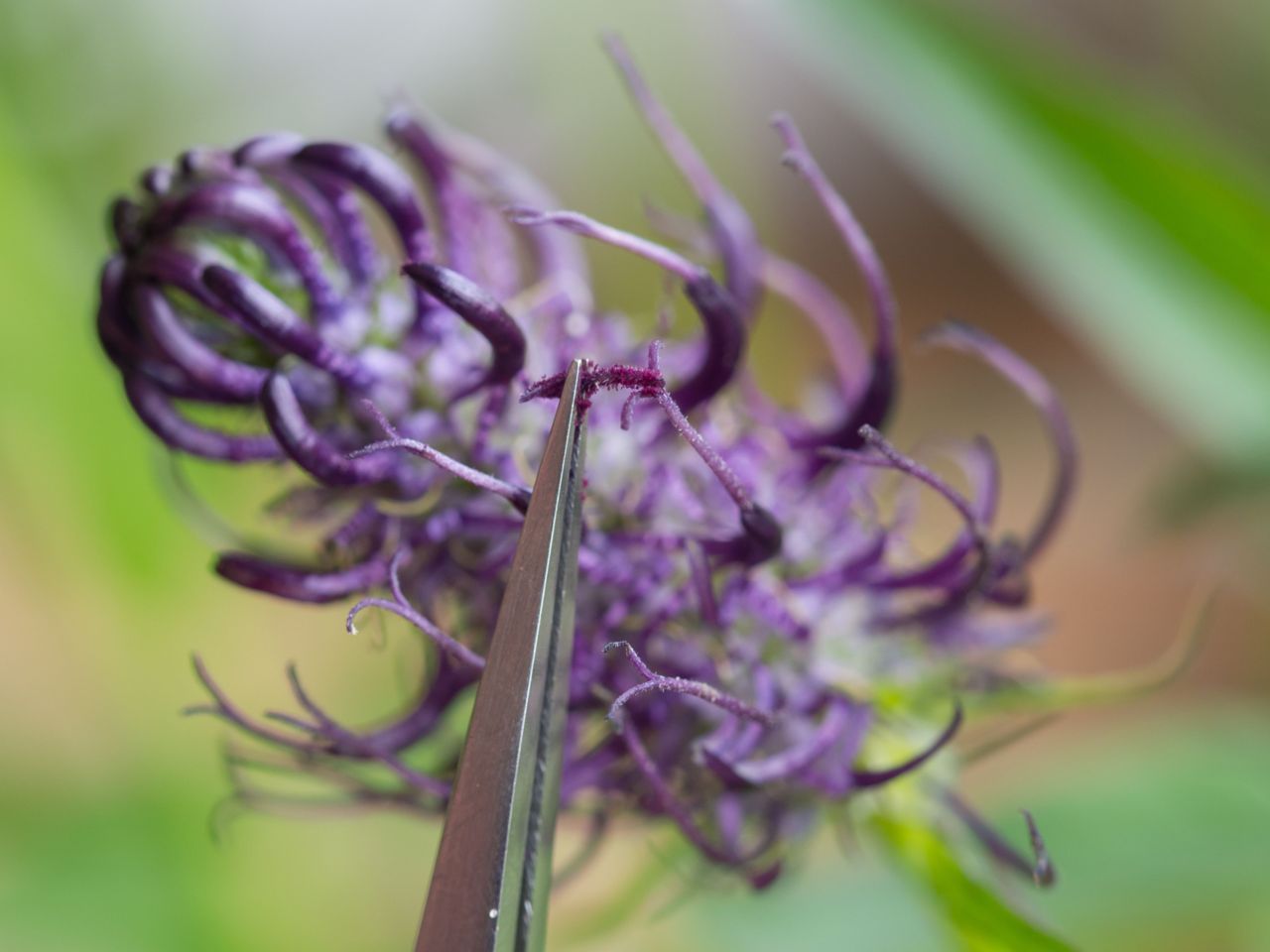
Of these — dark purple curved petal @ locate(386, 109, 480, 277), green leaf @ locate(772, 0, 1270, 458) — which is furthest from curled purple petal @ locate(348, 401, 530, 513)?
green leaf @ locate(772, 0, 1270, 458)

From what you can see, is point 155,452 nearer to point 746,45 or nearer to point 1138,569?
point 1138,569

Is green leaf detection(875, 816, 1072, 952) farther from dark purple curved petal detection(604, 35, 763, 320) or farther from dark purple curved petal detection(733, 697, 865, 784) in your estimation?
dark purple curved petal detection(604, 35, 763, 320)

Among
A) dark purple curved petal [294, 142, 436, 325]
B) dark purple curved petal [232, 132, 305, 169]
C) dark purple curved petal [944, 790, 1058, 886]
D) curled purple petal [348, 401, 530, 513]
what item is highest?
dark purple curved petal [232, 132, 305, 169]

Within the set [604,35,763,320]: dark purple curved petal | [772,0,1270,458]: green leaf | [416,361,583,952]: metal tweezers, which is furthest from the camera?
[772,0,1270,458]: green leaf

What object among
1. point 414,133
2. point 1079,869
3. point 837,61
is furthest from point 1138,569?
point 414,133

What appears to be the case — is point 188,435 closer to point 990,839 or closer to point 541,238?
point 541,238

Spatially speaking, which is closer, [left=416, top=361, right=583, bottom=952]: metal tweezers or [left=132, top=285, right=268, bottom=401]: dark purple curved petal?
[left=416, top=361, right=583, bottom=952]: metal tweezers

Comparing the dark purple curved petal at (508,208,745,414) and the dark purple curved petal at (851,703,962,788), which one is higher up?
the dark purple curved petal at (508,208,745,414)
